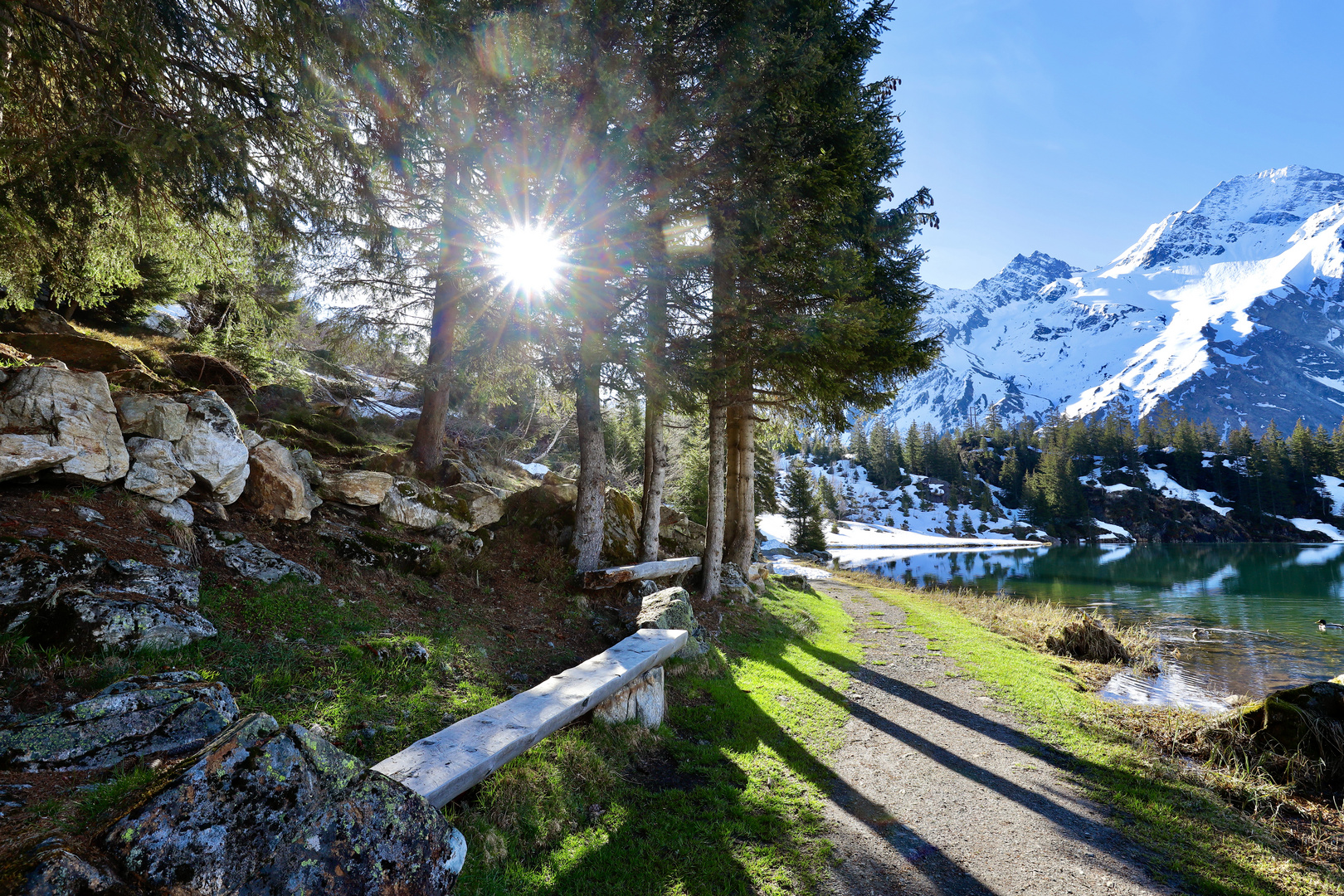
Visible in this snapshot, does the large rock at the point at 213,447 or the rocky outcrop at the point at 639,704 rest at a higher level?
the large rock at the point at 213,447

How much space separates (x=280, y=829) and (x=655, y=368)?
29.9 ft

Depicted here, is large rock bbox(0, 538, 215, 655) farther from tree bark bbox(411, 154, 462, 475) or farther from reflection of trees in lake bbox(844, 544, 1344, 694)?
reflection of trees in lake bbox(844, 544, 1344, 694)

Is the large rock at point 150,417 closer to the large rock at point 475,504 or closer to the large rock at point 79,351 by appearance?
the large rock at point 79,351

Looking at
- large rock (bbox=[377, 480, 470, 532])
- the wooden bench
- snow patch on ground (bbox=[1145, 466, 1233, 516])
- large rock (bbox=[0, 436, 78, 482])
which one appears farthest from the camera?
snow patch on ground (bbox=[1145, 466, 1233, 516])

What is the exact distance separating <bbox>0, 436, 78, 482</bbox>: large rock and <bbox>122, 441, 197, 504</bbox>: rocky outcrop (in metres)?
0.62

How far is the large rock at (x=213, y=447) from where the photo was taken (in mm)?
7266

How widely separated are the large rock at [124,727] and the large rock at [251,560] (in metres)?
2.80

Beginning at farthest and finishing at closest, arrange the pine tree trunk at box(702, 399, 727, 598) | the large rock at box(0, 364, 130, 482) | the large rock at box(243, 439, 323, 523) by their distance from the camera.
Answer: the pine tree trunk at box(702, 399, 727, 598) < the large rock at box(243, 439, 323, 523) < the large rock at box(0, 364, 130, 482)

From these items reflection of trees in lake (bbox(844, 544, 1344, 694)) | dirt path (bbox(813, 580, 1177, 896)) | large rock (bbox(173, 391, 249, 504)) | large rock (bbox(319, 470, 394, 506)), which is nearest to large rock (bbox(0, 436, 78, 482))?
→ large rock (bbox(173, 391, 249, 504))

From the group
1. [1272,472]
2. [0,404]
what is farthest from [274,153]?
[1272,472]

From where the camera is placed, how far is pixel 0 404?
5879 millimetres

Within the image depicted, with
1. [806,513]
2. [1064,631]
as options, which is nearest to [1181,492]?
[806,513]

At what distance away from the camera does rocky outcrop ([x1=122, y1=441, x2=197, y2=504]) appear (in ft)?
21.8

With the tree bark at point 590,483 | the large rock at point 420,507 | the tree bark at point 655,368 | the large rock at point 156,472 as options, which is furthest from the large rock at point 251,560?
the tree bark at point 655,368
